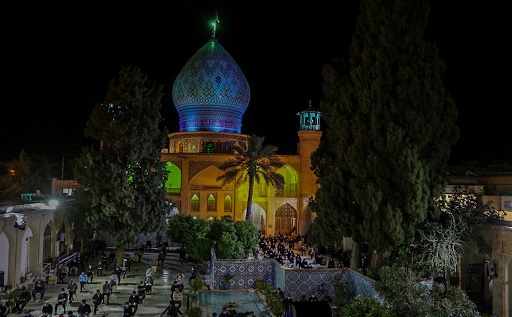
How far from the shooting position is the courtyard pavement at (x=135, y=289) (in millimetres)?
16141

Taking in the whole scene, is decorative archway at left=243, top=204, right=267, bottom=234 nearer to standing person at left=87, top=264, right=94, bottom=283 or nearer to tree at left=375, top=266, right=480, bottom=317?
standing person at left=87, top=264, right=94, bottom=283

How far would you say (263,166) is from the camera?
3044 centimetres

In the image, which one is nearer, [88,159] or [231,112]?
[88,159]

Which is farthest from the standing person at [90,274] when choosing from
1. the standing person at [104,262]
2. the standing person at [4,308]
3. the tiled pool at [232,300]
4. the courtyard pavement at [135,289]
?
the standing person at [4,308]

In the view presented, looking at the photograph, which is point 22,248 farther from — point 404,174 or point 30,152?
point 30,152

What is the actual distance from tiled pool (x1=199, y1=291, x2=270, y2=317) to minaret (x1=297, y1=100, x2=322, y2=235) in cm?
1468

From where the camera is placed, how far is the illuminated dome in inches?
1465

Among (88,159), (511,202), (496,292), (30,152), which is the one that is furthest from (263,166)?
(30,152)

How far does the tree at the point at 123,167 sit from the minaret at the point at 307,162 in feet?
42.9

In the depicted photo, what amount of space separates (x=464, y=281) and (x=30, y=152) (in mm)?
37622

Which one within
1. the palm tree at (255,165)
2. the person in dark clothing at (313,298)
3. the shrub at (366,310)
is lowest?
the person in dark clothing at (313,298)

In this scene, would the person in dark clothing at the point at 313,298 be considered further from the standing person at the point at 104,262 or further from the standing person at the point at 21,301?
the standing person at the point at 104,262

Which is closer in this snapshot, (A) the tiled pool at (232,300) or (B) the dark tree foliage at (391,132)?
(B) the dark tree foliage at (391,132)

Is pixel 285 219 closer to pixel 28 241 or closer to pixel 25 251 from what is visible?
pixel 28 241
